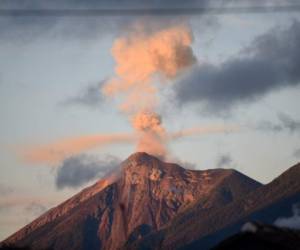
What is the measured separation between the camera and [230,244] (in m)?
107

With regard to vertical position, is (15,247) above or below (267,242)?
above

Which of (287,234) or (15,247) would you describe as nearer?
(287,234)

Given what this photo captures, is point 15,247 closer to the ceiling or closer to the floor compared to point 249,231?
closer to the ceiling

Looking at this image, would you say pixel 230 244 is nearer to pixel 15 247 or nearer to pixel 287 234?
pixel 287 234

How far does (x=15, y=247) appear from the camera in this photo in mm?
138250

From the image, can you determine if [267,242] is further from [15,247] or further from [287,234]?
[15,247]

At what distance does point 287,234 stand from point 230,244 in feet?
30.7

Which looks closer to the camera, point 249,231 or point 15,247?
point 249,231

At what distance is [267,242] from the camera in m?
108

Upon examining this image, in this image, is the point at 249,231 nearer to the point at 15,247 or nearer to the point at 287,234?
the point at 287,234

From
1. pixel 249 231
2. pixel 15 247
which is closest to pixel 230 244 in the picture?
pixel 249 231

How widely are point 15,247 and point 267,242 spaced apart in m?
50.0

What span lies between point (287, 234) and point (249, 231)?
20.9 ft

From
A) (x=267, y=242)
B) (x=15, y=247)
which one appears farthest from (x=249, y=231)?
(x=15, y=247)
